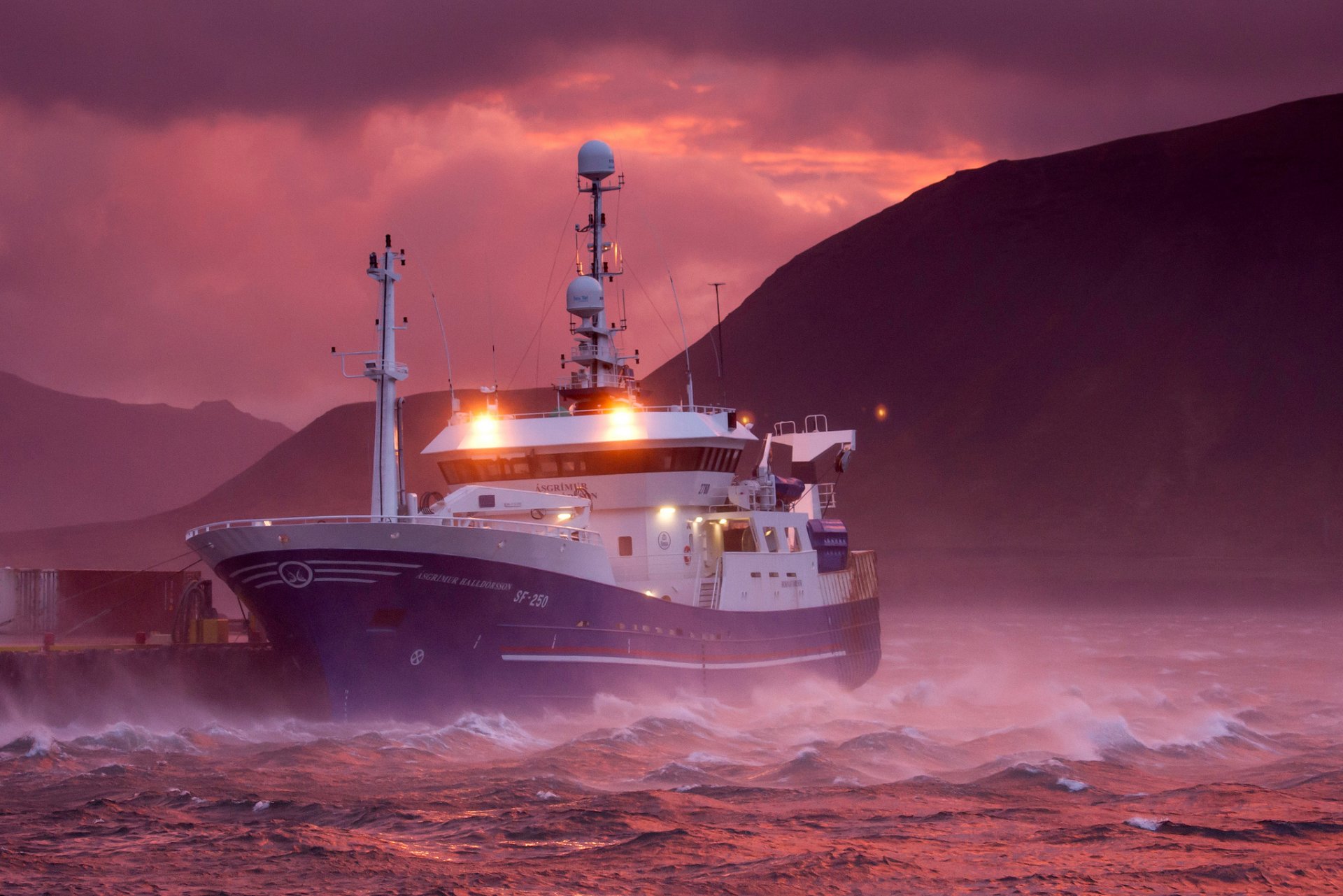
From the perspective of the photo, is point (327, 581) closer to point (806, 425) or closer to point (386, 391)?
point (386, 391)

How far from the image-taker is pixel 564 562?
2695 centimetres

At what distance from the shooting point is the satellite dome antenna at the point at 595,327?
115 feet

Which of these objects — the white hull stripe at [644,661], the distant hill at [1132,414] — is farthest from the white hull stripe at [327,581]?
the distant hill at [1132,414]

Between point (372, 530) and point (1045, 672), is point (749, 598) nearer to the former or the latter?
point (372, 530)

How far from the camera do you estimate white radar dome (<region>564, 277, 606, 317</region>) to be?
35.1 m

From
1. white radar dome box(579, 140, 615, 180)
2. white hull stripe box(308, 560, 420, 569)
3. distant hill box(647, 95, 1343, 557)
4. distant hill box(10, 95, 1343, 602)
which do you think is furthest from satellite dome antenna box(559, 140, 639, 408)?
A: distant hill box(647, 95, 1343, 557)

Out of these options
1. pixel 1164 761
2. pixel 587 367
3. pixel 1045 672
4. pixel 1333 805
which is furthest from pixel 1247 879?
pixel 1045 672

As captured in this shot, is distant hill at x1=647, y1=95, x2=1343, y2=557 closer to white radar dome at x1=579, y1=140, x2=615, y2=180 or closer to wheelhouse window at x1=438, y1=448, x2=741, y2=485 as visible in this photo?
white radar dome at x1=579, y1=140, x2=615, y2=180

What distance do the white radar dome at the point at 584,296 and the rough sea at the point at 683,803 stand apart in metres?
10.7

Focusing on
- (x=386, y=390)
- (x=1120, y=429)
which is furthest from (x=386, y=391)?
(x=1120, y=429)

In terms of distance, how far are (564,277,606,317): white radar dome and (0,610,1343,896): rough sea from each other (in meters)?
10.7

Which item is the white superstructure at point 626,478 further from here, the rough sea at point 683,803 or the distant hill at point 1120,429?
the distant hill at point 1120,429

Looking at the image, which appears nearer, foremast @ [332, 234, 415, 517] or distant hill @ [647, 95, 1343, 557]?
foremast @ [332, 234, 415, 517]

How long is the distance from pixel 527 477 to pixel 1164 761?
1488cm
